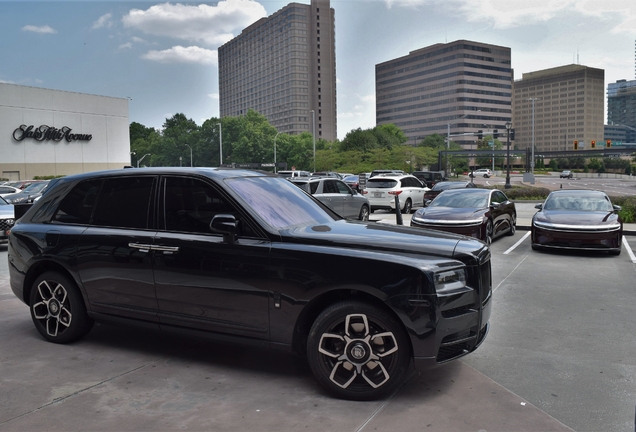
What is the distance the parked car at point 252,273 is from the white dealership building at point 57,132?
190 feet

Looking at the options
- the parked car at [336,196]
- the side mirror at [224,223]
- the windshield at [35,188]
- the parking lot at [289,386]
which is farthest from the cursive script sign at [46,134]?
the side mirror at [224,223]

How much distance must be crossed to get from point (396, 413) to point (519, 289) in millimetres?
5157

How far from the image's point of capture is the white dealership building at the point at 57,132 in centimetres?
5638

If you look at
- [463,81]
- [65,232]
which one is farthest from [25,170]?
[463,81]

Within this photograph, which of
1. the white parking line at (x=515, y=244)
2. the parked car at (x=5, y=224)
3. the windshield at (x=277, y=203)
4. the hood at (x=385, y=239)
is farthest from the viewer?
the parked car at (x=5, y=224)

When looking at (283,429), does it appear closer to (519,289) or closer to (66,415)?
(66,415)

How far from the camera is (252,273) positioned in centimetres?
448

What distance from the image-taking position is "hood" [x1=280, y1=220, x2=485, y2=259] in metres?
4.26

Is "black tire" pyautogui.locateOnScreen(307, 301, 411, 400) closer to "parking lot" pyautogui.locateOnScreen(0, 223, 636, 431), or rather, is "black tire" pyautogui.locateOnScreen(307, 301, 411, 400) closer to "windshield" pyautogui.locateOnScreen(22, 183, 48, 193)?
"parking lot" pyautogui.locateOnScreen(0, 223, 636, 431)

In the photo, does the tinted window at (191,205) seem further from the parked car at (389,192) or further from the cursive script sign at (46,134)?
the cursive script sign at (46,134)

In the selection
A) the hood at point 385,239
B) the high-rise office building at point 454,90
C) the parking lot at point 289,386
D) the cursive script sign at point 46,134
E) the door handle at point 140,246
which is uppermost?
the high-rise office building at point 454,90


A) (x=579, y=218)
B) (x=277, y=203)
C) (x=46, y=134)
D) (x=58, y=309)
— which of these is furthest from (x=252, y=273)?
(x=46, y=134)

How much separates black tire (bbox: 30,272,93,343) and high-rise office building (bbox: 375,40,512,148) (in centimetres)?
16726

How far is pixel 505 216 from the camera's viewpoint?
585 inches
